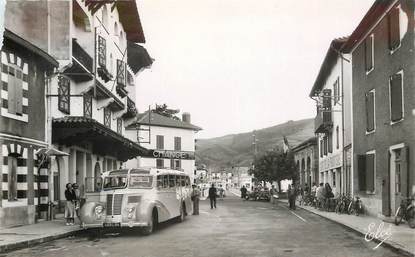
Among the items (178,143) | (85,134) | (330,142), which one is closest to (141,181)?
(85,134)

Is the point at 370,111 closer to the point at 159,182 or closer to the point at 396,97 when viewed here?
the point at 396,97

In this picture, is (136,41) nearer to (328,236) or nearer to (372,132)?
(372,132)

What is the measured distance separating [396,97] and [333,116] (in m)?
15.5

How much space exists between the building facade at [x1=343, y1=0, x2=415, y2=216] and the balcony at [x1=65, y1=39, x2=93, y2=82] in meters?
11.4

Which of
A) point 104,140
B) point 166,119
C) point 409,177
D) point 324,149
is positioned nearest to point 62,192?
point 104,140

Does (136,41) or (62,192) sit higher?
(136,41)

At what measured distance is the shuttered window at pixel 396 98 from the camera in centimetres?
1901

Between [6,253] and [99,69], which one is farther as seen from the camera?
[99,69]

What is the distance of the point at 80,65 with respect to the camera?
23938 mm

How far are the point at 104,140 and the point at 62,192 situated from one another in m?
4.87

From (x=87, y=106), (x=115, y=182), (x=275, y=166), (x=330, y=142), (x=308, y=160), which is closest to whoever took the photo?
(x=115, y=182)

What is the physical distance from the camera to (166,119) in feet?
223

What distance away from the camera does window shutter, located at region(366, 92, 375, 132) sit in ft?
75.3

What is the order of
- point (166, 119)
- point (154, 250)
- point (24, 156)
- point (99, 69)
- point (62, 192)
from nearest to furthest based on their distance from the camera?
point (154, 250), point (24, 156), point (62, 192), point (99, 69), point (166, 119)
